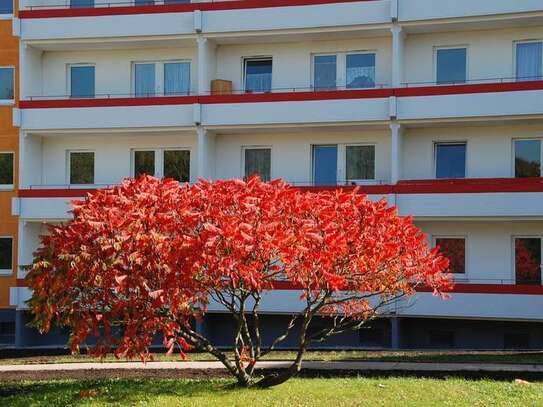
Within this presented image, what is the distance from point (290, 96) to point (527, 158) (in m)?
7.68

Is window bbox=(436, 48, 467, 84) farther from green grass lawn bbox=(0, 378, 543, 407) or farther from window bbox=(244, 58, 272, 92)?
green grass lawn bbox=(0, 378, 543, 407)

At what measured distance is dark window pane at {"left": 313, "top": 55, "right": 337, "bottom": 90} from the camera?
1026 inches

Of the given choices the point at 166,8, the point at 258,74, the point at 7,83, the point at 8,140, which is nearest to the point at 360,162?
the point at 258,74

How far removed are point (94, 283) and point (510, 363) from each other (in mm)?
9946

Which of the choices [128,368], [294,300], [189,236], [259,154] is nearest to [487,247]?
[294,300]

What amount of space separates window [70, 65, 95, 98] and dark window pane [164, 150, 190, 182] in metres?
3.79

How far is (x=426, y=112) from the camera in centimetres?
2373

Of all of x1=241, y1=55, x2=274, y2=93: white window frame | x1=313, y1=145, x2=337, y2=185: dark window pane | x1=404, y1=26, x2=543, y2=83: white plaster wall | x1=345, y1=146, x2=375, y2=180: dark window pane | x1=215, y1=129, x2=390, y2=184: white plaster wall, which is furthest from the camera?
x1=241, y1=55, x2=274, y2=93: white window frame

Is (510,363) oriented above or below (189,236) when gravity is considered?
below

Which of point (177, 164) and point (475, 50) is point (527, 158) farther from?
point (177, 164)

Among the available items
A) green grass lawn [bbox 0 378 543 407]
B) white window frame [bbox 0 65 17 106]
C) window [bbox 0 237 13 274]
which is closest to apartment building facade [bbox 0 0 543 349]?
window [bbox 0 237 13 274]

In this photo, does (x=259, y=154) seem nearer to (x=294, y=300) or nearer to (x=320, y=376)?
(x=294, y=300)

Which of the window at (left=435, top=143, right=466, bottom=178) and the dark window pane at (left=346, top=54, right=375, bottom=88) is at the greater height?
the dark window pane at (left=346, top=54, right=375, bottom=88)

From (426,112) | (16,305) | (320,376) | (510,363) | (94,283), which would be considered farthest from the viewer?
(16,305)
